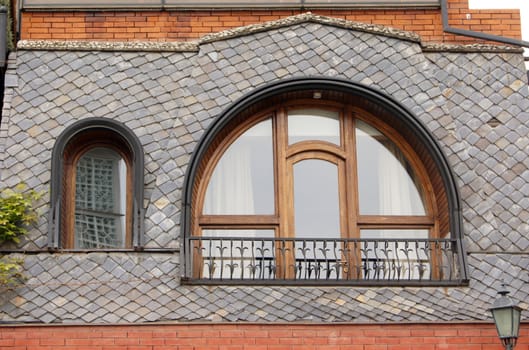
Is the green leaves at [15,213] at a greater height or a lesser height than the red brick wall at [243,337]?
greater

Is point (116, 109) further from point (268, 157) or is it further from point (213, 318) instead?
point (213, 318)

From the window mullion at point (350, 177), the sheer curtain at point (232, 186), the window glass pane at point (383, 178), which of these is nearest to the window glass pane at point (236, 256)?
the sheer curtain at point (232, 186)

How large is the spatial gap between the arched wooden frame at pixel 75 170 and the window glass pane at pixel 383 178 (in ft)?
8.53

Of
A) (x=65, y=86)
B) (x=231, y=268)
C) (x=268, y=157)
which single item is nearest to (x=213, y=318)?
(x=231, y=268)

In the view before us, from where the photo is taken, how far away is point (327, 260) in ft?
51.4

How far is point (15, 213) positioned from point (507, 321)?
209 inches

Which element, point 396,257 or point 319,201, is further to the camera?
point 319,201

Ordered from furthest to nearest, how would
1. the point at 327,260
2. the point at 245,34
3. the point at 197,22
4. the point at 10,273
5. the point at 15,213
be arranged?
the point at 197,22
the point at 245,34
the point at 327,260
the point at 15,213
the point at 10,273

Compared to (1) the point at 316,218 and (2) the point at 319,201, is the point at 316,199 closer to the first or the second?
(2) the point at 319,201

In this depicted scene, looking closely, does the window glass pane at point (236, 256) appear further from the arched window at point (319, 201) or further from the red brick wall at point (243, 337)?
the red brick wall at point (243, 337)

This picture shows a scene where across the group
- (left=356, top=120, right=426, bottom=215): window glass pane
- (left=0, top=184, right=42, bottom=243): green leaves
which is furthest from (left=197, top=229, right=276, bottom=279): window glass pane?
(left=0, top=184, right=42, bottom=243): green leaves

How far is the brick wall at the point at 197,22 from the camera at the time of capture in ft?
55.5

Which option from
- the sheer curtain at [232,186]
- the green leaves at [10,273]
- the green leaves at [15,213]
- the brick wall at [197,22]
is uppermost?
the brick wall at [197,22]

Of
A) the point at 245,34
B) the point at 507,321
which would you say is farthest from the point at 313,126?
the point at 507,321
